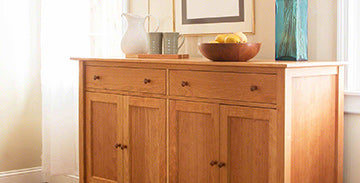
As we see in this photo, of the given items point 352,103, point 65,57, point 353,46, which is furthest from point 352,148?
point 65,57

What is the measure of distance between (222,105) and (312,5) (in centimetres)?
71

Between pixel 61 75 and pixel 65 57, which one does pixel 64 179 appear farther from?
pixel 65 57

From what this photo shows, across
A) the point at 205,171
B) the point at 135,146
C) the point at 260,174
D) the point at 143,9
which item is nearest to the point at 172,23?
the point at 143,9

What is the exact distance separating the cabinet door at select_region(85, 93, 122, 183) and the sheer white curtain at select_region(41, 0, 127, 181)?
0.63 meters

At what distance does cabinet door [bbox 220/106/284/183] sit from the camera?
79.4 inches

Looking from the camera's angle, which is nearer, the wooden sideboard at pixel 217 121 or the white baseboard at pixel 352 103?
the wooden sideboard at pixel 217 121

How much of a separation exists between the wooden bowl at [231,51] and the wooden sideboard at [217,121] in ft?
0.19

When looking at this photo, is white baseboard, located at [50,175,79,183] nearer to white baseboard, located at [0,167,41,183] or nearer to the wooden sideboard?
white baseboard, located at [0,167,41,183]

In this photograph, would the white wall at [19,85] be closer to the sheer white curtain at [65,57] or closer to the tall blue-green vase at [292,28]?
the sheer white curtain at [65,57]

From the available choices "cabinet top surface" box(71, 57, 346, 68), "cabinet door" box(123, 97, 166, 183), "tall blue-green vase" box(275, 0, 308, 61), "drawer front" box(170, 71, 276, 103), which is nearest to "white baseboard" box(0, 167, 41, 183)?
"cabinet door" box(123, 97, 166, 183)

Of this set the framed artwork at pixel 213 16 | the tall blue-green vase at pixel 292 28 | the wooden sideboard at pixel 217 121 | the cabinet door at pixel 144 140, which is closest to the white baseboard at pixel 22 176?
the wooden sideboard at pixel 217 121

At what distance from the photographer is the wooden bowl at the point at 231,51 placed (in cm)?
219

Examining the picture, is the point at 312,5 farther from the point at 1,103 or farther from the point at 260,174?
the point at 1,103

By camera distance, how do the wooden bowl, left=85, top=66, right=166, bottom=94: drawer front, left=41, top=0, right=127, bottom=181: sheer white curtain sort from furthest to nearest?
1. left=41, top=0, right=127, bottom=181: sheer white curtain
2. left=85, top=66, right=166, bottom=94: drawer front
3. the wooden bowl
